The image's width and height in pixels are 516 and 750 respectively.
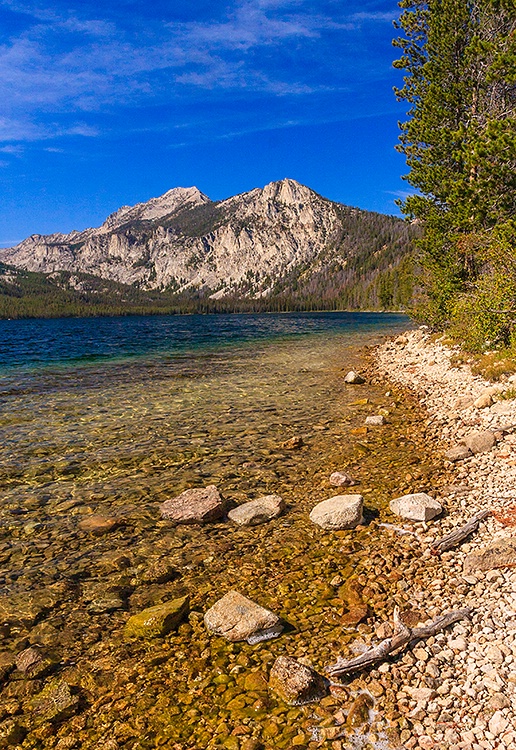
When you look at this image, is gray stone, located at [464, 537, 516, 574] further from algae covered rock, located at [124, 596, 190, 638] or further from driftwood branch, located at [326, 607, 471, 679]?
algae covered rock, located at [124, 596, 190, 638]

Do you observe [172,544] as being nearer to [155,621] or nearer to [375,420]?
[155,621]

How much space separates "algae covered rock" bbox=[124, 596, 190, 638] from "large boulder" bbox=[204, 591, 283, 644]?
18.0 inches

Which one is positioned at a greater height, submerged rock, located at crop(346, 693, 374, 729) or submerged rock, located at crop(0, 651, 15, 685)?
submerged rock, located at crop(346, 693, 374, 729)

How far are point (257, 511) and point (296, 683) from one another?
15.8ft

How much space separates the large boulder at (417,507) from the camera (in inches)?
350

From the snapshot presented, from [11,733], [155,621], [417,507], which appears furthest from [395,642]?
[11,733]

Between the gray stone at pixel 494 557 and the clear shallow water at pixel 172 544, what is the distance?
1543 millimetres

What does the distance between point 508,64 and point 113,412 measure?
70.4 feet

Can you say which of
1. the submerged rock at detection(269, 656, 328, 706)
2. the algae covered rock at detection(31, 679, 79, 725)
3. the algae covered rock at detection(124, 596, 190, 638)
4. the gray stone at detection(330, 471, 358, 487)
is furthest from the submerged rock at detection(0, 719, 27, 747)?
the gray stone at detection(330, 471, 358, 487)

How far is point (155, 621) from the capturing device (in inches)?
254

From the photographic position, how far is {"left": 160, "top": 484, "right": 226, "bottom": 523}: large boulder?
387 inches

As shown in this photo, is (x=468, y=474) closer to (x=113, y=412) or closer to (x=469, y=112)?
(x=113, y=412)

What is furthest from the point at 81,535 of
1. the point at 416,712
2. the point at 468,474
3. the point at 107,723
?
the point at 468,474

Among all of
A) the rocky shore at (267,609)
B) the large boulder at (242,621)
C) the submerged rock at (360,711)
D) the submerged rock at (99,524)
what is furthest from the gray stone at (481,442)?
Answer: the submerged rock at (99,524)
